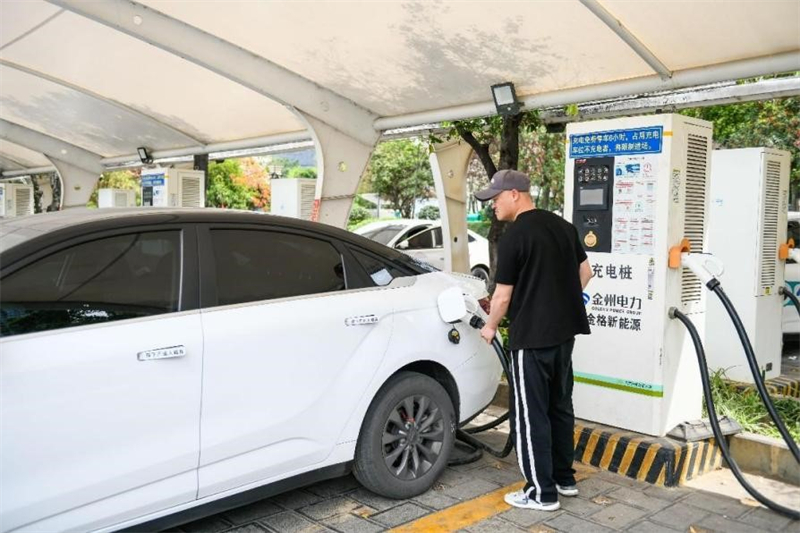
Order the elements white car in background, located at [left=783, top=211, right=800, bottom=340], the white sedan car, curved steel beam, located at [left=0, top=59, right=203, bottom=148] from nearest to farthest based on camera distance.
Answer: the white sedan car
white car in background, located at [left=783, top=211, right=800, bottom=340]
curved steel beam, located at [left=0, top=59, right=203, bottom=148]

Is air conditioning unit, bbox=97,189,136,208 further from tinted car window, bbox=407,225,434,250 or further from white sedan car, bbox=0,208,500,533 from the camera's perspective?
white sedan car, bbox=0,208,500,533

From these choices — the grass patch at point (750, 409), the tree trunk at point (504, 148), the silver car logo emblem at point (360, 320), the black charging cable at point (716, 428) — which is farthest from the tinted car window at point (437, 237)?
the silver car logo emblem at point (360, 320)

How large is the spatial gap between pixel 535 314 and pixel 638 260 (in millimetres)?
1180

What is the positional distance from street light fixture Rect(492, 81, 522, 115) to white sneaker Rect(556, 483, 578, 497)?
13.1ft

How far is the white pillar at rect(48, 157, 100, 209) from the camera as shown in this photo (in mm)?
16562

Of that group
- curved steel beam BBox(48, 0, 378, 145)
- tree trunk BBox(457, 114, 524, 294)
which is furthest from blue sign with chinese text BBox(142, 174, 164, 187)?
tree trunk BBox(457, 114, 524, 294)

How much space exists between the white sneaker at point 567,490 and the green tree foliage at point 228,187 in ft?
86.8

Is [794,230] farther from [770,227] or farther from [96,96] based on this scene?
[96,96]

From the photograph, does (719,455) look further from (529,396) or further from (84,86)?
(84,86)

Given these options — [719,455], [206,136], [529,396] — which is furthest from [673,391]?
[206,136]

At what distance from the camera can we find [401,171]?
34062 millimetres

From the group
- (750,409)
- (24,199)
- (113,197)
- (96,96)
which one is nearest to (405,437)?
(750,409)

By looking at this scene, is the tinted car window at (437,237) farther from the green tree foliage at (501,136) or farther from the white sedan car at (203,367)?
the white sedan car at (203,367)

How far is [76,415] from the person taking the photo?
Result: 2816mm
